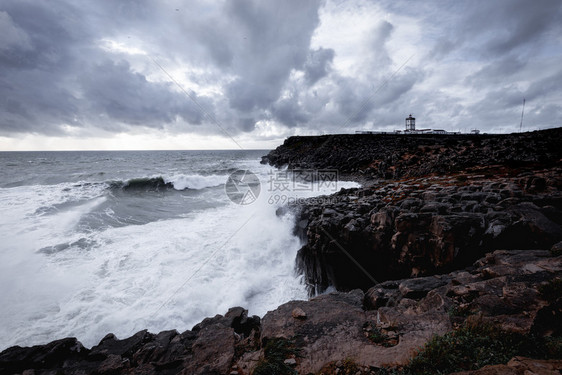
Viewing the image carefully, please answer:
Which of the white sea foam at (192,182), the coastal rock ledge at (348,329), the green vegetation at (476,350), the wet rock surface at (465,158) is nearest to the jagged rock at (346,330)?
the coastal rock ledge at (348,329)

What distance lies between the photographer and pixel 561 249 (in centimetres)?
516

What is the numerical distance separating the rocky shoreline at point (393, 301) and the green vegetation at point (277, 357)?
19mm

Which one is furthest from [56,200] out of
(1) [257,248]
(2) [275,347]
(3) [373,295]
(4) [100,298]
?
(3) [373,295]

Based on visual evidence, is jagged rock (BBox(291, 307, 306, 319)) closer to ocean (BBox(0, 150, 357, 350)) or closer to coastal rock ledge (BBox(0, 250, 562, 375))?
coastal rock ledge (BBox(0, 250, 562, 375))

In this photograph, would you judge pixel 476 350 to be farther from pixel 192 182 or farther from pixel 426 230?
pixel 192 182

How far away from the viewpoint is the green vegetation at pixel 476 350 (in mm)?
3158

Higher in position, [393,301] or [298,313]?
[393,301]

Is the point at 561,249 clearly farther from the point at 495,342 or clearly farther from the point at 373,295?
the point at 373,295

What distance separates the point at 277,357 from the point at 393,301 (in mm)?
3152

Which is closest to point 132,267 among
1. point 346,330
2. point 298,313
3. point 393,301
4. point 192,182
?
point 298,313

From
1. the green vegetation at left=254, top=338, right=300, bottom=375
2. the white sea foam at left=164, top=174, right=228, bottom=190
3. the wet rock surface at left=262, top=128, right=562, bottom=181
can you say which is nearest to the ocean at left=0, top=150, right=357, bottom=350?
the green vegetation at left=254, top=338, right=300, bottom=375

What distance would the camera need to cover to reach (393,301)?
5.38 m

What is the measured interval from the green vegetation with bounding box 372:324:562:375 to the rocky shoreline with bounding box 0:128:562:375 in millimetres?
33

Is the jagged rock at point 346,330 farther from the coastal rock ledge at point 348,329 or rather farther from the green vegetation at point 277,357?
the green vegetation at point 277,357
